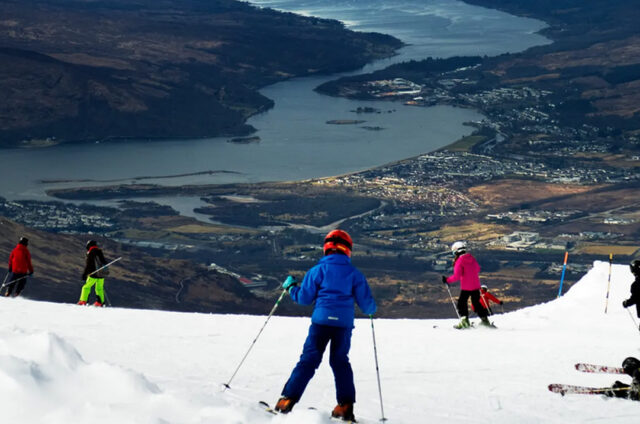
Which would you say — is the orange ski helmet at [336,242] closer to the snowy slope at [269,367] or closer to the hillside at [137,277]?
the snowy slope at [269,367]

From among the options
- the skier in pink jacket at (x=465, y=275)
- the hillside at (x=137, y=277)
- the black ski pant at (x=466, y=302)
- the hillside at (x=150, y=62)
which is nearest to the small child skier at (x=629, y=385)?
the skier in pink jacket at (x=465, y=275)

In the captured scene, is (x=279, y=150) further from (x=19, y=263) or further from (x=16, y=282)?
(x=19, y=263)

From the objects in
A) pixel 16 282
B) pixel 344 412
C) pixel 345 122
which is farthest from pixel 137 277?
pixel 345 122

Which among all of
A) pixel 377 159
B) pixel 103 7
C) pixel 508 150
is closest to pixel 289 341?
pixel 377 159

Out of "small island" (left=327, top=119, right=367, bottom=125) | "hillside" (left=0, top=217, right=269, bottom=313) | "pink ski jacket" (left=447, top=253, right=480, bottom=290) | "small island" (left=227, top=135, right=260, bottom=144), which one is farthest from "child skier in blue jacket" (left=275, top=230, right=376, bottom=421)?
"small island" (left=327, top=119, right=367, bottom=125)

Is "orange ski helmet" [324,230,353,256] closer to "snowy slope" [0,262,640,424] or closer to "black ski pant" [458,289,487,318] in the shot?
"snowy slope" [0,262,640,424]
